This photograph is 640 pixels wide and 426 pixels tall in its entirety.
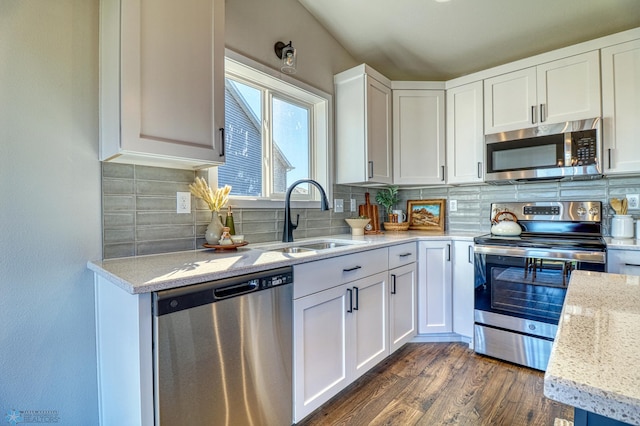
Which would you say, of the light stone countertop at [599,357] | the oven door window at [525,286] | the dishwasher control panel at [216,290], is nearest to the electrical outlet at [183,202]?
the dishwasher control panel at [216,290]

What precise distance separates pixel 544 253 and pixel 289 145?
192cm

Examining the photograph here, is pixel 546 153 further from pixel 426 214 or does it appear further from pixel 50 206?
pixel 50 206

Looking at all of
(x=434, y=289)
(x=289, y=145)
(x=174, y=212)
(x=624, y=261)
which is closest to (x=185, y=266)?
(x=174, y=212)

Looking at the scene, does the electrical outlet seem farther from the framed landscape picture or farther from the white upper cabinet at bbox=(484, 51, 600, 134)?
the white upper cabinet at bbox=(484, 51, 600, 134)

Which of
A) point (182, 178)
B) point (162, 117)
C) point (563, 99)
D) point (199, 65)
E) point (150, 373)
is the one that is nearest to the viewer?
point (150, 373)

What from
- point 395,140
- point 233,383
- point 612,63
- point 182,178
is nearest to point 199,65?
point 182,178

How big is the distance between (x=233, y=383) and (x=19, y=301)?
887 millimetres

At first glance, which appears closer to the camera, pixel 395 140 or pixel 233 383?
pixel 233 383

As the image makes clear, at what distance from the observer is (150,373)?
3.43 feet

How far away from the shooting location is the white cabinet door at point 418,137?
291 cm

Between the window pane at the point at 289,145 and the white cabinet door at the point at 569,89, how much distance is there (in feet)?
5.92

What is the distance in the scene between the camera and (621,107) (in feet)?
7.14

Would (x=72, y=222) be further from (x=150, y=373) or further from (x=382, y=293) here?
(x=382, y=293)

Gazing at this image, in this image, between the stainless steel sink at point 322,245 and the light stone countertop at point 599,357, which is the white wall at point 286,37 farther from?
the light stone countertop at point 599,357
